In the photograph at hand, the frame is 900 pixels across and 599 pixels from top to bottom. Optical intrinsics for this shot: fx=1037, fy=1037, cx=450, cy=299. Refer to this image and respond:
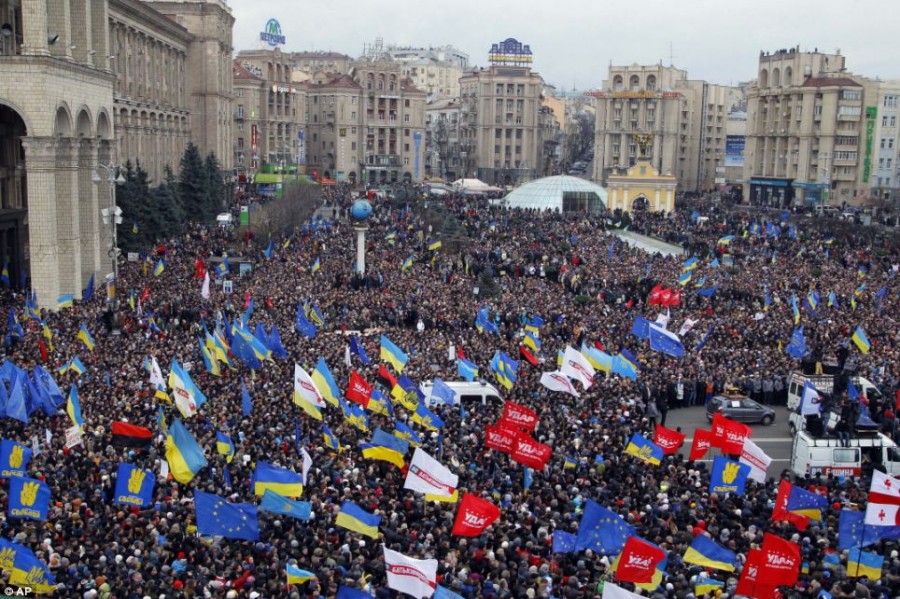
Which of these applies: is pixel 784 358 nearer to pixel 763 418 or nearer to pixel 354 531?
pixel 763 418

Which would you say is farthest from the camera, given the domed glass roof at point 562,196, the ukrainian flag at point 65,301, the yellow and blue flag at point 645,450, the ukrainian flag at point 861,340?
the domed glass roof at point 562,196

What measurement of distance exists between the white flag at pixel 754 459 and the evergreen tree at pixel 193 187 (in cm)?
4121

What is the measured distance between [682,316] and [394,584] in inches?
790

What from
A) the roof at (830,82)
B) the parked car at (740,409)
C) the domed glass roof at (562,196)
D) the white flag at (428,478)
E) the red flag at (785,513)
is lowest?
the parked car at (740,409)

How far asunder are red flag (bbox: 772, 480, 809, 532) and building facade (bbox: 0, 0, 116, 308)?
75.7ft

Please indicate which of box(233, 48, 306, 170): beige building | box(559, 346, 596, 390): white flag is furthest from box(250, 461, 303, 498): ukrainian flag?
box(233, 48, 306, 170): beige building

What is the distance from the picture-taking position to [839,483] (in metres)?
15.8

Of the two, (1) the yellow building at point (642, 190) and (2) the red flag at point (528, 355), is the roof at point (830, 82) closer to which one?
(1) the yellow building at point (642, 190)

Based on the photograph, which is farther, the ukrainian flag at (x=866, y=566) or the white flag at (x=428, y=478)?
the white flag at (x=428, y=478)

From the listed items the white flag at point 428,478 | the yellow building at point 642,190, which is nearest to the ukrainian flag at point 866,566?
the white flag at point 428,478

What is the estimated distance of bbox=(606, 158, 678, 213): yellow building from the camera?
62688 mm

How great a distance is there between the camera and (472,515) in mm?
12367

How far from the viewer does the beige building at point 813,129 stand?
72.9 m

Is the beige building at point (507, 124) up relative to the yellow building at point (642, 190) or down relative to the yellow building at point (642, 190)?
up
